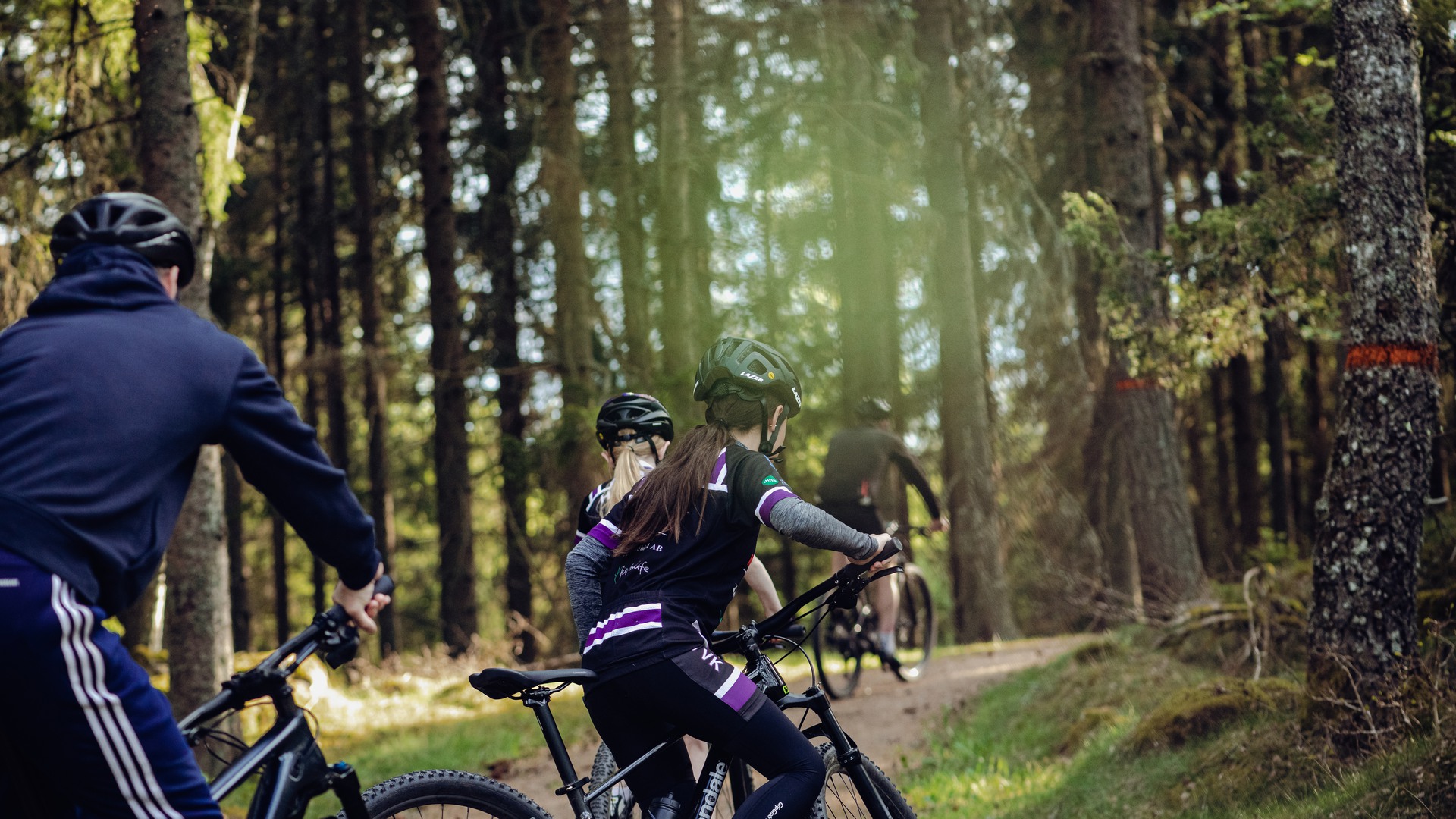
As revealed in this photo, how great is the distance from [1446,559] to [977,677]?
451 centimetres

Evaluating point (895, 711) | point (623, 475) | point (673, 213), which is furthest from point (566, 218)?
point (623, 475)

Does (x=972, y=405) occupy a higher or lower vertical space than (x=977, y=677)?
higher

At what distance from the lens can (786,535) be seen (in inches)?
142

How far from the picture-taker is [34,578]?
2277 millimetres

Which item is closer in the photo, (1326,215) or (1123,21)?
(1326,215)

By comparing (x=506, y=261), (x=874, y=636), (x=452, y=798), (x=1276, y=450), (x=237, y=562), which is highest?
(x=506, y=261)

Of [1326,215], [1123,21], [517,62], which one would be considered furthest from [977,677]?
[517,62]

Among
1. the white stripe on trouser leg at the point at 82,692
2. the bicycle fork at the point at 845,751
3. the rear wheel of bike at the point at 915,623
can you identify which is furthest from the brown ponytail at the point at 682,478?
the rear wheel of bike at the point at 915,623

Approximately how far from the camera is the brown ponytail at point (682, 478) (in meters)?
3.67

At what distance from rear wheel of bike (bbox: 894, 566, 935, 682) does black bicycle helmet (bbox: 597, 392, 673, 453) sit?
598 centimetres

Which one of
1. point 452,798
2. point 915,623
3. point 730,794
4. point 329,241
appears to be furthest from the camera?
point 329,241

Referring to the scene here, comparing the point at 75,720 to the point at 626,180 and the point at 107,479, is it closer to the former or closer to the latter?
the point at 107,479

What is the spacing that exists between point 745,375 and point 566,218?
10.4 meters

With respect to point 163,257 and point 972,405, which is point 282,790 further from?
point 972,405
